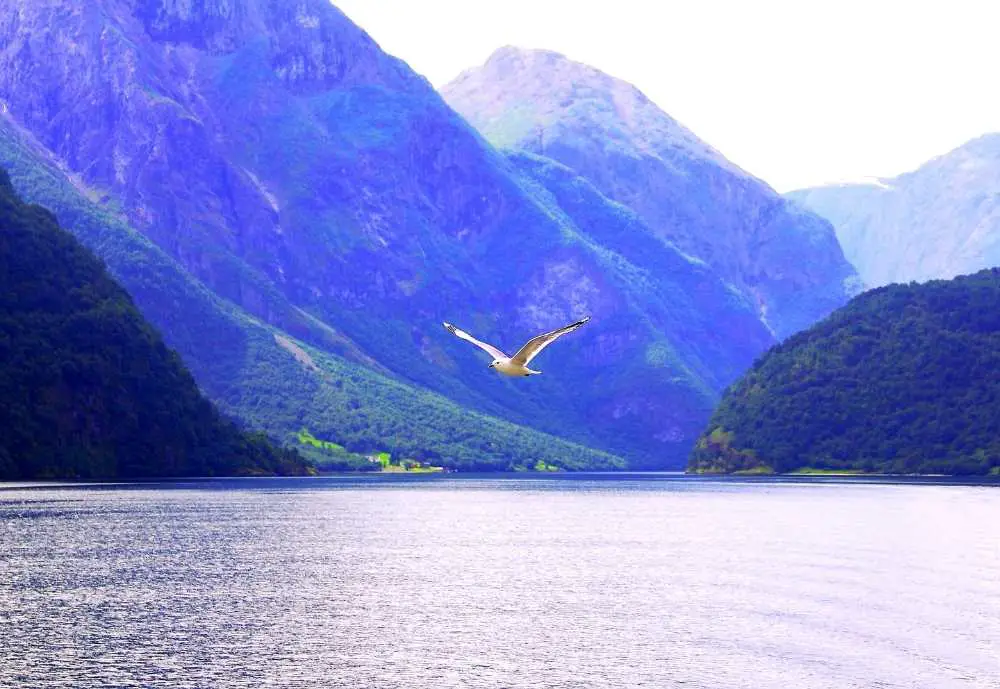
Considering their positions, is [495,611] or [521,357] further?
[495,611]

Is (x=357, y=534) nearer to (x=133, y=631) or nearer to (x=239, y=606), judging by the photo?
(x=239, y=606)

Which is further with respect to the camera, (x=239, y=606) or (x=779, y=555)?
(x=779, y=555)

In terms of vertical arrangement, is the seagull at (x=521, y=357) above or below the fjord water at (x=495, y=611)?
above

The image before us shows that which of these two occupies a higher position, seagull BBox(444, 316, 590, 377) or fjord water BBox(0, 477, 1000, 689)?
seagull BBox(444, 316, 590, 377)

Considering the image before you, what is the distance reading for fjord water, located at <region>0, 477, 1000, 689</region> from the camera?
93.2m

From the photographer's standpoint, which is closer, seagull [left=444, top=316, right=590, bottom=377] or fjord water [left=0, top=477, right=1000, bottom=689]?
seagull [left=444, top=316, right=590, bottom=377]

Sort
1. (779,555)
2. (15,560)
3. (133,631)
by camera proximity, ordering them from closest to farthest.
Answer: (133,631) < (15,560) < (779,555)

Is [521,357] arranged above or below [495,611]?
above

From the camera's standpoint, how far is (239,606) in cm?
12300

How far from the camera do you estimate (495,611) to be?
120188 mm

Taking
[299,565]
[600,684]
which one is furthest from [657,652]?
[299,565]

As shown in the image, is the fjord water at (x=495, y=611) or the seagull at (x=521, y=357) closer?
the seagull at (x=521, y=357)

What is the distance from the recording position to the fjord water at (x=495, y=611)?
93.2 meters

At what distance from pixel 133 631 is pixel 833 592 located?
6233cm
